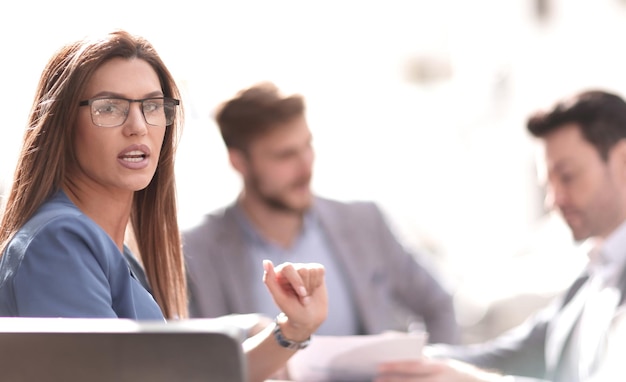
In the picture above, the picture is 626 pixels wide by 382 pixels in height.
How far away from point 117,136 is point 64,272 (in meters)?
0.31

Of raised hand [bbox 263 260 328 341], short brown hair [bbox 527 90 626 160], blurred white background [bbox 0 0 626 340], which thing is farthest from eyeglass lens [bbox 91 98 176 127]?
blurred white background [bbox 0 0 626 340]

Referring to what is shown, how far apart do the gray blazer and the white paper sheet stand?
3.50 feet

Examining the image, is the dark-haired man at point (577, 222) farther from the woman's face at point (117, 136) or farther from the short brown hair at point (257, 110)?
the woman's face at point (117, 136)

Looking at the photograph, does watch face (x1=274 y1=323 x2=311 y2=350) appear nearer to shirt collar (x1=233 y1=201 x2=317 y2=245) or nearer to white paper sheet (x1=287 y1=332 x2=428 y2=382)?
white paper sheet (x1=287 y1=332 x2=428 y2=382)

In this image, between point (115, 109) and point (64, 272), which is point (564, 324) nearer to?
point (115, 109)

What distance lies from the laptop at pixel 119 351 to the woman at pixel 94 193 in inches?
9.3

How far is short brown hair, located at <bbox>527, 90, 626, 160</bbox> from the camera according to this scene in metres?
3.56

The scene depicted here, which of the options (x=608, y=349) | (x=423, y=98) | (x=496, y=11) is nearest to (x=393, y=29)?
(x=423, y=98)

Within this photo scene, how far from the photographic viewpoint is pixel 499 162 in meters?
18.1

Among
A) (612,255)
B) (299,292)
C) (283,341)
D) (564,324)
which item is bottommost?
(564,324)

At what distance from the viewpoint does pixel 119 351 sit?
4.42 feet

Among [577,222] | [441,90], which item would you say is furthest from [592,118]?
[441,90]

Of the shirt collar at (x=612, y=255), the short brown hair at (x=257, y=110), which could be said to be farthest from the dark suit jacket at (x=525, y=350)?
the short brown hair at (x=257, y=110)

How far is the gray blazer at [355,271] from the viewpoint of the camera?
12.8 ft
